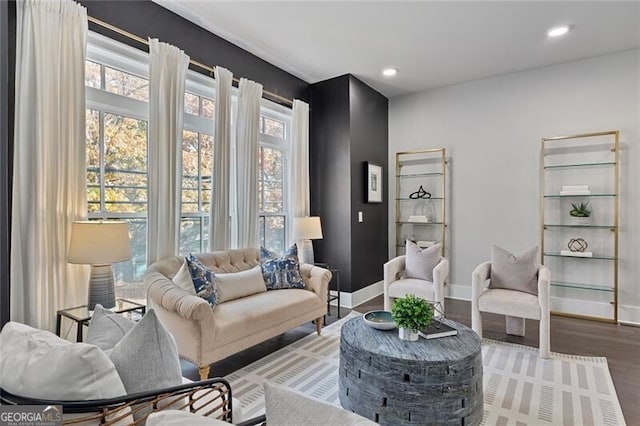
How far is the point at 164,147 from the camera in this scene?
283cm

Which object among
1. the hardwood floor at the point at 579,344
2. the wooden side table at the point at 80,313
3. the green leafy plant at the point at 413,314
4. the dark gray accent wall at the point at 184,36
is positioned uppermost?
the dark gray accent wall at the point at 184,36

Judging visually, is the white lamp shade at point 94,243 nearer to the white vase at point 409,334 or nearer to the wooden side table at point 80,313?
the wooden side table at point 80,313

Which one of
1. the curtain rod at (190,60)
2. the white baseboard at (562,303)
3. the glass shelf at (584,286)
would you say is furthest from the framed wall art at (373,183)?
the glass shelf at (584,286)

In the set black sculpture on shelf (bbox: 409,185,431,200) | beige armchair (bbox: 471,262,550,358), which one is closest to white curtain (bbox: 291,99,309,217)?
black sculpture on shelf (bbox: 409,185,431,200)

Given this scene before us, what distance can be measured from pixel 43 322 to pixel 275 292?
1.67 metres

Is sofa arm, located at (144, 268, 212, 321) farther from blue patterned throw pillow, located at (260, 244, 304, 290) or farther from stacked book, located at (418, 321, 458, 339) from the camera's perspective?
stacked book, located at (418, 321, 458, 339)

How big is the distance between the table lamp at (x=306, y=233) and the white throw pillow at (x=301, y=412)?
126 inches

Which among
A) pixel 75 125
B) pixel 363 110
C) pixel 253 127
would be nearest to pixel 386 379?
pixel 75 125

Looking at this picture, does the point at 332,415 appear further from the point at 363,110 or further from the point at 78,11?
the point at 363,110

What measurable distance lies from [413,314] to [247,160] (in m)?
2.39

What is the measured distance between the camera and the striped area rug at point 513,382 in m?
2.05

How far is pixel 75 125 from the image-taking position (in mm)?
2352

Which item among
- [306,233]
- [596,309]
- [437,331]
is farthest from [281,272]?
[596,309]

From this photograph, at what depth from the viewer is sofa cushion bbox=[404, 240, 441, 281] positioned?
148 inches
